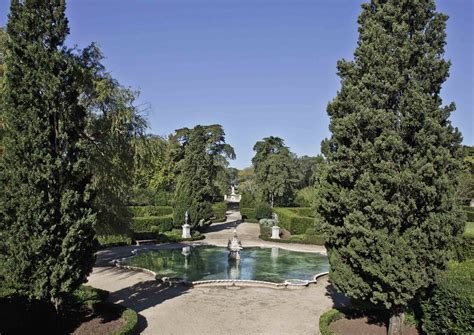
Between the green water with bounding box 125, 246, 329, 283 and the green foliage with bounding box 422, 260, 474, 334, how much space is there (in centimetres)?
876

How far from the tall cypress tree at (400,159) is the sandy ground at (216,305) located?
3709 millimetres

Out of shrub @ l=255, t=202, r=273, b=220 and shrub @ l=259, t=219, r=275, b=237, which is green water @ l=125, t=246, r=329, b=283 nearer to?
shrub @ l=259, t=219, r=275, b=237

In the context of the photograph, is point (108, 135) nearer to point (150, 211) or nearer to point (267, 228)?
point (267, 228)

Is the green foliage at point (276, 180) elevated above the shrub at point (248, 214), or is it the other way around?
the green foliage at point (276, 180)

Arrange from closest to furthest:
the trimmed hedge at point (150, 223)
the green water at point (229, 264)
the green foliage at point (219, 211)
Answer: the green water at point (229, 264) → the trimmed hedge at point (150, 223) → the green foliage at point (219, 211)

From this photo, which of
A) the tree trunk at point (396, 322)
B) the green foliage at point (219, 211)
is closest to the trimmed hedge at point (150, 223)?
the green foliage at point (219, 211)

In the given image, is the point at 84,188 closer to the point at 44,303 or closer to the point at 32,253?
the point at 32,253

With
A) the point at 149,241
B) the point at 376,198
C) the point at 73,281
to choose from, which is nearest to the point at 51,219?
the point at 73,281

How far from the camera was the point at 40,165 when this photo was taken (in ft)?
31.8

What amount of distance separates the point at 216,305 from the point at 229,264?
776 cm

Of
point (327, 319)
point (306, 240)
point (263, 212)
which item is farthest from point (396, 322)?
point (263, 212)

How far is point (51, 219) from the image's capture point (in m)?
9.77

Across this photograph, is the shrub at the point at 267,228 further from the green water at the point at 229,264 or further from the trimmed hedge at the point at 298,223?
the green water at the point at 229,264

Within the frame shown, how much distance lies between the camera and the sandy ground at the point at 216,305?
39.2ft
